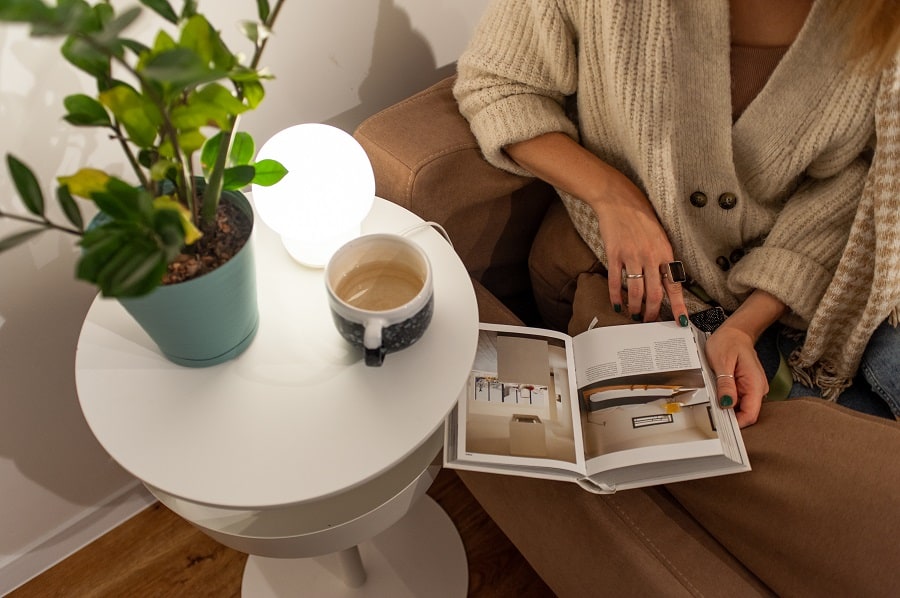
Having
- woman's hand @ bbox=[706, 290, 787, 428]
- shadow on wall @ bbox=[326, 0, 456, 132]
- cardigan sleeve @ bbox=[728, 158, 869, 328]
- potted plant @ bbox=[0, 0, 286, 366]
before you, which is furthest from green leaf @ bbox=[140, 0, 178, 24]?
cardigan sleeve @ bbox=[728, 158, 869, 328]

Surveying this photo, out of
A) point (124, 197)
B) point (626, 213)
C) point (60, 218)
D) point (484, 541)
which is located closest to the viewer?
point (124, 197)

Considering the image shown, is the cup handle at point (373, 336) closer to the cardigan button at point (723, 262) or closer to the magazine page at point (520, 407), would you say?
the magazine page at point (520, 407)

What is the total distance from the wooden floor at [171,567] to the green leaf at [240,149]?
0.90 meters

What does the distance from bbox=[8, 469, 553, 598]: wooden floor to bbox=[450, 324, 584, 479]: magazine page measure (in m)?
0.58

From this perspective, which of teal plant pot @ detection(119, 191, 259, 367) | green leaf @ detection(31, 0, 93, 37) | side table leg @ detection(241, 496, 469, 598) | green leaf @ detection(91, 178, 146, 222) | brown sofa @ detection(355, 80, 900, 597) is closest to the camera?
green leaf @ detection(31, 0, 93, 37)

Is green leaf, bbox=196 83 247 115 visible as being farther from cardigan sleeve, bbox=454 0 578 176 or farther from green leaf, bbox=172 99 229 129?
cardigan sleeve, bbox=454 0 578 176

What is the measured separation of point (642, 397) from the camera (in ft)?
2.72

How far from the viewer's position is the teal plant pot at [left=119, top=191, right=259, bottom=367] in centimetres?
57

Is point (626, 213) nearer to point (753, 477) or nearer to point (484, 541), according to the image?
point (753, 477)

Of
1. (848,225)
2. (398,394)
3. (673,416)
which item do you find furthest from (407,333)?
(848,225)

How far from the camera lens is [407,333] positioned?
68cm

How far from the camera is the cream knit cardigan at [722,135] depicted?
0.87 meters

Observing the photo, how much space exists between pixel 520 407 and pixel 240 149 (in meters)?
0.44

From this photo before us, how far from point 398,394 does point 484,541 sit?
72cm
